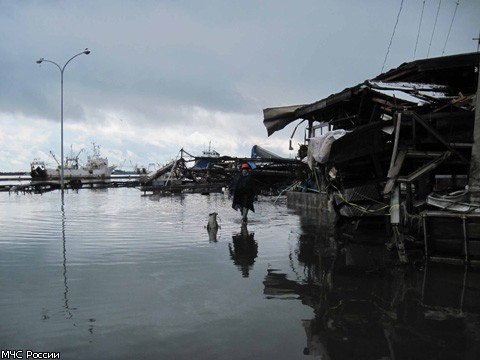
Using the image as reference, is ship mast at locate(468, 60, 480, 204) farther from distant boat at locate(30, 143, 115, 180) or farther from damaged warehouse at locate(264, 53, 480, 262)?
distant boat at locate(30, 143, 115, 180)

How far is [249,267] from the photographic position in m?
7.33

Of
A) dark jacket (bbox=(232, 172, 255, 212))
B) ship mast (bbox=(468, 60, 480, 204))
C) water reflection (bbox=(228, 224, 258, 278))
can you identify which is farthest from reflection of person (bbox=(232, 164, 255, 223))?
ship mast (bbox=(468, 60, 480, 204))

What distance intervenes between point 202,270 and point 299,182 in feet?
56.6

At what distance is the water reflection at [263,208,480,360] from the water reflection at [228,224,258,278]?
0.55m

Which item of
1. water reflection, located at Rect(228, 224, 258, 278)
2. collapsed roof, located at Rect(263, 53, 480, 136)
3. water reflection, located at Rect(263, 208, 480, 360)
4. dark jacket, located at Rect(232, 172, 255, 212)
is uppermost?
collapsed roof, located at Rect(263, 53, 480, 136)

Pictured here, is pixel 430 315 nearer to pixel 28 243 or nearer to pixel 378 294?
pixel 378 294

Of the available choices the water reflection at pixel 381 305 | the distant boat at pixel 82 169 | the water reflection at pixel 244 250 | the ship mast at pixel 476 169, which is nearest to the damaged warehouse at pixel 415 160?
the ship mast at pixel 476 169

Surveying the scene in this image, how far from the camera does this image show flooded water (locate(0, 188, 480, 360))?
3.92 m

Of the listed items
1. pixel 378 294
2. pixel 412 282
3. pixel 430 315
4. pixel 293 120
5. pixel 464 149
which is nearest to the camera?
pixel 430 315

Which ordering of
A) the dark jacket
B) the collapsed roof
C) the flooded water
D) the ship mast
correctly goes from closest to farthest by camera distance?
the flooded water < the ship mast < the collapsed roof < the dark jacket

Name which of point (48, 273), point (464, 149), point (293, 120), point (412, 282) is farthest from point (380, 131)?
point (293, 120)

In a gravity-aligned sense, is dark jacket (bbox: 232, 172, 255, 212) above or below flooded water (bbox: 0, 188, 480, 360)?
above

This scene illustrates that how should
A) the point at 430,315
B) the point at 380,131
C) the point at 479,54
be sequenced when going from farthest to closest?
the point at 479,54 < the point at 380,131 < the point at 430,315

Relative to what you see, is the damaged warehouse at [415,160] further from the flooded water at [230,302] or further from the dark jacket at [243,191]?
the dark jacket at [243,191]
